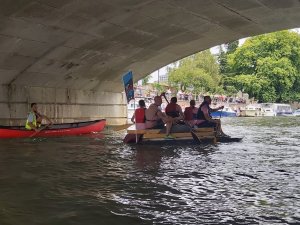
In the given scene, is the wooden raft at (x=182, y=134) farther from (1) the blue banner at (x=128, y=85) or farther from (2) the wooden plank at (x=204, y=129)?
(1) the blue banner at (x=128, y=85)

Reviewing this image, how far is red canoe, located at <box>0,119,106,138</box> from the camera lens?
1952 cm

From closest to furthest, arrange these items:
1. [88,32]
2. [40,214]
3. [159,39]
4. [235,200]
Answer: [40,214] → [235,200] → [88,32] → [159,39]

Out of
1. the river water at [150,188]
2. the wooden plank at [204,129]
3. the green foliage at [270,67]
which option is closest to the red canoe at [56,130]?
the river water at [150,188]

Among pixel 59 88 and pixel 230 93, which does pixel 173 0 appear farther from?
pixel 230 93

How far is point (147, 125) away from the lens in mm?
16328

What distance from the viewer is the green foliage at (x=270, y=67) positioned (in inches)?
2432

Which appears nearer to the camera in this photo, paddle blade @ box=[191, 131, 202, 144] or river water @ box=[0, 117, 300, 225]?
river water @ box=[0, 117, 300, 225]

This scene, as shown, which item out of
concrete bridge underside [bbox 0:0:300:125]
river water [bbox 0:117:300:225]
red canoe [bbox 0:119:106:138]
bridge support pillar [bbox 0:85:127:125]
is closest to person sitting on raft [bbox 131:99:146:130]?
river water [bbox 0:117:300:225]

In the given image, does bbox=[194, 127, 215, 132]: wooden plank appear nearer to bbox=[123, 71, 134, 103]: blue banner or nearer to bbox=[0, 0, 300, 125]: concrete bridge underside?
bbox=[123, 71, 134, 103]: blue banner

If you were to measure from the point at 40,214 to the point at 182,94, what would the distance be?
5861cm

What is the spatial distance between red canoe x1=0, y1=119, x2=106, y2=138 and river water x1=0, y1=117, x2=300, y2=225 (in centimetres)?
586

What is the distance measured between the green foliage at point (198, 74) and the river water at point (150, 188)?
51.8 meters

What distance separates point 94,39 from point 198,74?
4686 centimetres

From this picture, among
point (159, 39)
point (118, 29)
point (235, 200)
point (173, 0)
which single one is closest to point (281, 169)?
point (235, 200)
